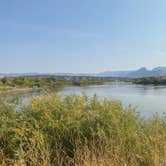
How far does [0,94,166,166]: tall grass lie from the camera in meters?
4.08

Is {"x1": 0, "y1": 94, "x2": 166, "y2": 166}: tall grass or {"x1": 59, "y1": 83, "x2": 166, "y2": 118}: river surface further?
{"x1": 59, "y1": 83, "x2": 166, "y2": 118}: river surface

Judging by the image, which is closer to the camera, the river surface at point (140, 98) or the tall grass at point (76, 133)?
the tall grass at point (76, 133)

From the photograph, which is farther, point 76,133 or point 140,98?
point 140,98

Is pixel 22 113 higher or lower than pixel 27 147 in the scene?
higher

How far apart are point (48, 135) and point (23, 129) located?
17.8 inches

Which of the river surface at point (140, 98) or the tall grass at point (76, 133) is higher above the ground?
the tall grass at point (76, 133)

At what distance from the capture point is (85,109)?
17.4 ft

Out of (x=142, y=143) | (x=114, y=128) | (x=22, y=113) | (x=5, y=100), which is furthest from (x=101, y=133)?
(x=5, y=100)

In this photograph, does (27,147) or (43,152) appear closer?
(43,152)

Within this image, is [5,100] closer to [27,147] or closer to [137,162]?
[27,147]

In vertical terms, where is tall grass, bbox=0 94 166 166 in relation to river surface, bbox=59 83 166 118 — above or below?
above

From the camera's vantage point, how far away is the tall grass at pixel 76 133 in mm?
4082

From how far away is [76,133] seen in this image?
483cm

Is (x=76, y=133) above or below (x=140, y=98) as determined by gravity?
above
